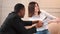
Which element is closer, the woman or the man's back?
the man's back

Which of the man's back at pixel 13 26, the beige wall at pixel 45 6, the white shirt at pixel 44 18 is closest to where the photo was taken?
the man's back at pixel 13 26

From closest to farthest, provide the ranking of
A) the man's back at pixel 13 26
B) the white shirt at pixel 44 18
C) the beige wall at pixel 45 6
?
the man's back at pixel 13 26
the white shirt at pixel 44 18
the beige wall at pixel 45 6

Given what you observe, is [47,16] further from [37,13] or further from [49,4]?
[49,4]

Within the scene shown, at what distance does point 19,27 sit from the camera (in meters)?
2.43

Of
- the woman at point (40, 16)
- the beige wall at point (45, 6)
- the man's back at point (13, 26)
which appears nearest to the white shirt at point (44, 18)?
the woman at point (40, 16)

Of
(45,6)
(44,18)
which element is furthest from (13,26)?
(45,6)

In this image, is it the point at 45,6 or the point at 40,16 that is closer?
the point at 40,16

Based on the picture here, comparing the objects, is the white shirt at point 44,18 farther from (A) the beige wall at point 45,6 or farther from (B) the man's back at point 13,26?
(A) the beige wall at point 45,6

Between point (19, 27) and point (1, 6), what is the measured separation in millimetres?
2573

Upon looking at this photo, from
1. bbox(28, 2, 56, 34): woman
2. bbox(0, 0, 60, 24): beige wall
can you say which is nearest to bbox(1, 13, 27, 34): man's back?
bbox(28, 2, 56, 34): woman

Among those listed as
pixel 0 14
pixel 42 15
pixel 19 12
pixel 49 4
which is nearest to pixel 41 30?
pixel 42 15

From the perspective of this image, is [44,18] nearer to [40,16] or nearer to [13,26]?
[40,16]

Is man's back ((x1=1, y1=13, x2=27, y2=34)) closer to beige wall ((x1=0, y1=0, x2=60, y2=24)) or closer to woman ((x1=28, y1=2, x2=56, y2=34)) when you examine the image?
woman ((x1=28, y1=2, x2=56, y2=34))

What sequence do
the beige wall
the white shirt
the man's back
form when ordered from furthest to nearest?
1. the beige wall
2. the white shirt
3. the man's back
